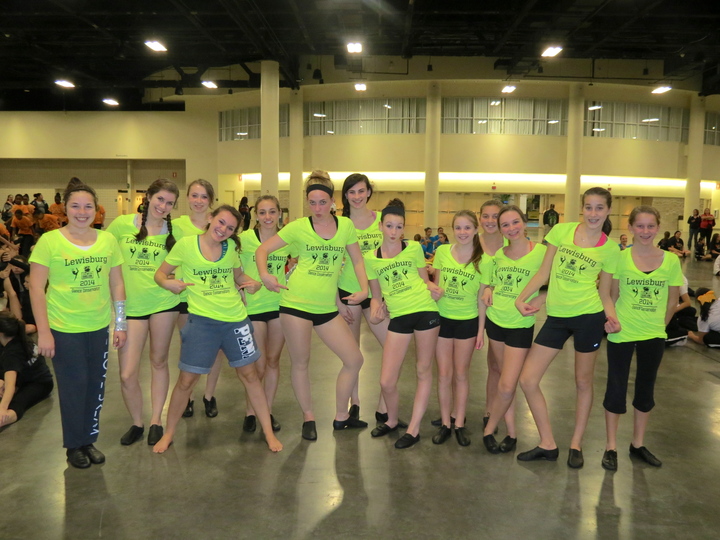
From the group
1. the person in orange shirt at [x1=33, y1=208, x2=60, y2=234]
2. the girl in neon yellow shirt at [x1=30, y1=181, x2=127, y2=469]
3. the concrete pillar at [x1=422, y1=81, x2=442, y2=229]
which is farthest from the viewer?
the concrete pillar at [x1=422, y1=81, x2=442, y2=229]

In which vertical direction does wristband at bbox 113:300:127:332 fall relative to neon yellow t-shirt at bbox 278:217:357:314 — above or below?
below

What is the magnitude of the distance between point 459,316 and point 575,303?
775 millimetres

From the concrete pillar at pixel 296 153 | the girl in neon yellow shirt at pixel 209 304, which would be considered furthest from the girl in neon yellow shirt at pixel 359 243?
the concrete pillar at pixel 296 153

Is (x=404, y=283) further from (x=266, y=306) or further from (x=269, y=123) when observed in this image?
(x=269, y=123)

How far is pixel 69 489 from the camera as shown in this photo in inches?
129

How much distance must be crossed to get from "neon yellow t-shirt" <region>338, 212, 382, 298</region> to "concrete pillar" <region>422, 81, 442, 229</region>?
1823 cm

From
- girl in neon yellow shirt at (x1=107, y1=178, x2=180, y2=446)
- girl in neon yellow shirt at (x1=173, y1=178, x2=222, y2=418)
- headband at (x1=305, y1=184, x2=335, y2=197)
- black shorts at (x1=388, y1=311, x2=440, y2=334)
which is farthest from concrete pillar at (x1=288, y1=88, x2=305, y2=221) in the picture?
black shorts at (x1=388, y1=311, x2=440, y2=334)

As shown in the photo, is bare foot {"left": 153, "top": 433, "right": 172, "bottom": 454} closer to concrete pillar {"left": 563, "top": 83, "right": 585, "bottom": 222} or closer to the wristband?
the wristband

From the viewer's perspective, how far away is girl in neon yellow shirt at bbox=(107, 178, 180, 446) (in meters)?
3.91

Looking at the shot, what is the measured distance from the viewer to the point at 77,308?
136 inches

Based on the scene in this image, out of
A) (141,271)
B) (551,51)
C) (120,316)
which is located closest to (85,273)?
(120,316)

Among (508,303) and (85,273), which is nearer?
(85,273)

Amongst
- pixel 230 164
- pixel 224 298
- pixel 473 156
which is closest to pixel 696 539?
pixel 224 298

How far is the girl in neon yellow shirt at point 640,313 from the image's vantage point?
142 inches
